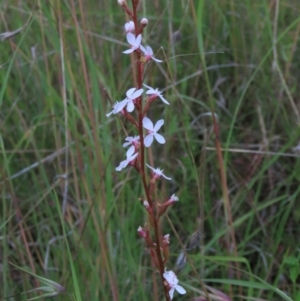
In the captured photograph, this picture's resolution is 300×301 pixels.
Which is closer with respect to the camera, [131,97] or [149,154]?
[131,97]

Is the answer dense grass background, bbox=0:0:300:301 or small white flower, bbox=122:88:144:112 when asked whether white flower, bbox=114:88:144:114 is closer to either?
small white flower, bbox=122:88:144:112

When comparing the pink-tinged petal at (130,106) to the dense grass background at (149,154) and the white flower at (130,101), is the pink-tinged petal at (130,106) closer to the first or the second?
the white flower at (130,101)

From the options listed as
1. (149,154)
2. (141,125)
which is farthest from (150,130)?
(149,154)

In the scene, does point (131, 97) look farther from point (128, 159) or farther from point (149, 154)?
point (149, 154)

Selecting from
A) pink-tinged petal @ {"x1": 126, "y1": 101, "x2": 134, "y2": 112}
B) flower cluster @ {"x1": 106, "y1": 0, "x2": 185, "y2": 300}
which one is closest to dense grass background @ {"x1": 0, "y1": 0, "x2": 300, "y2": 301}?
flower cluster @ {"x1": 106, "y1": 0, "x2": 185, "y2": 300}

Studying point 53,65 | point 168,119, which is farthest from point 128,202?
point 53,65

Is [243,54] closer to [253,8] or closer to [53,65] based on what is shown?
[253,8]

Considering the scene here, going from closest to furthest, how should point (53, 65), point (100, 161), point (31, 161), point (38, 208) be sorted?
point (100, 161), point (38, 208), point (31, 161), point (53, 65)

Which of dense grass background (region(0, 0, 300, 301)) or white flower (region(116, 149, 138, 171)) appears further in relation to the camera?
dense grass background (region(0, 0, 300, 301))
